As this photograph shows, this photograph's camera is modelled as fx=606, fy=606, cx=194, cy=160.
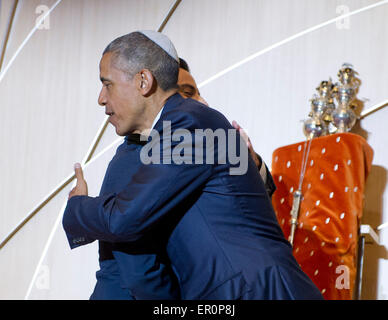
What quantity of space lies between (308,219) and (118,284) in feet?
3.47

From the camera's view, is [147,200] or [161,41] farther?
[161,41]

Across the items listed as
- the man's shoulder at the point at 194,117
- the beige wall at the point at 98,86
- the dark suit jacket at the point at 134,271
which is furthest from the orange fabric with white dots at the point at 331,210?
the man's shoulder at the point at 194,117

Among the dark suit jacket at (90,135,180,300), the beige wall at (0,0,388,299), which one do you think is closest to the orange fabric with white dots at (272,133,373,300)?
the beige wall at (0,0,388,299)

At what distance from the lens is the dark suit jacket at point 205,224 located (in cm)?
137

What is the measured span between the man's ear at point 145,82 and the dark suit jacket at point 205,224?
0.56ft

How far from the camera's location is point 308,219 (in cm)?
250

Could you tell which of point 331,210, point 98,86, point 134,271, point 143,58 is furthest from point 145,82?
point 98,86

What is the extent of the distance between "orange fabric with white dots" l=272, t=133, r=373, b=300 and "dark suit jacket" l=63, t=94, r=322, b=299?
3.15 ft

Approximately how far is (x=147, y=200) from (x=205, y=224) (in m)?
0.15

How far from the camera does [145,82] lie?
1.65 metres

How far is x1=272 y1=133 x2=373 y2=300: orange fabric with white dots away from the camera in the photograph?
2.36 metres

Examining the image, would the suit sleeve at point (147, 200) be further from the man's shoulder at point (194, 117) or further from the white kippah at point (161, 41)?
the white kippah at point (161, 41)

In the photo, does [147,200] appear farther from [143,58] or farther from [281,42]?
[281,42]
